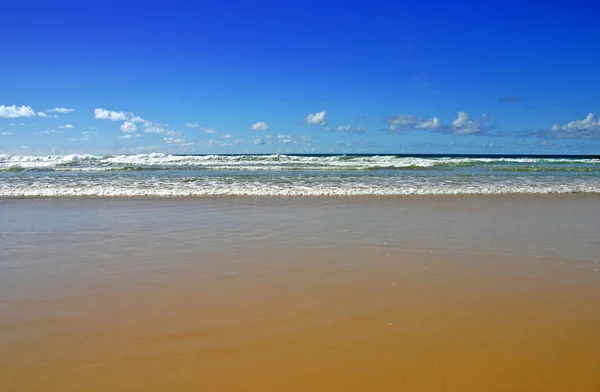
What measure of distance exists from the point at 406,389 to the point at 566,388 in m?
1.18

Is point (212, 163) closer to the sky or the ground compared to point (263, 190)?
closer to the sky

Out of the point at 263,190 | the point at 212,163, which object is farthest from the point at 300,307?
the point at 212,163

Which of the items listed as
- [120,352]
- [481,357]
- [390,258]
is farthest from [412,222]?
[120,352]

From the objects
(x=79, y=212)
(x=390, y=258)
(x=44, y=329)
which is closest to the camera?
(x=44, y=329)

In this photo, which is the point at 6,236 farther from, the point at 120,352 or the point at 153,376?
the point at 153,376

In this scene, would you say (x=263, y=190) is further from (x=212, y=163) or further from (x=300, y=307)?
(x=212, y=163)

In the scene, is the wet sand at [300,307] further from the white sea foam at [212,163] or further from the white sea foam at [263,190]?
the white sea foam at [212,163]

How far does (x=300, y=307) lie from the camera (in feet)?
14.1

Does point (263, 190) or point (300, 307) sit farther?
point (263, 190)

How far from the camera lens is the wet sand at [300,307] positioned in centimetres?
308

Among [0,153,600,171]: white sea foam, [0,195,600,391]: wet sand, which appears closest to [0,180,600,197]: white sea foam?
[0,195,600,391]: wet sand

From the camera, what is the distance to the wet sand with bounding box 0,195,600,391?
3.08 m

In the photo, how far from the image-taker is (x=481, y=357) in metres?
3.27

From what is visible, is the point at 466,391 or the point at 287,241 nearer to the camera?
the point at 466,391
